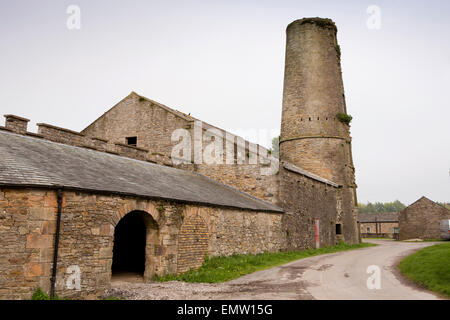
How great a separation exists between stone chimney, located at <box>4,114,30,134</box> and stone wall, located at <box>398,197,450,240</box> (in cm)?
4231

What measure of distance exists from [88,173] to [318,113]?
2100cm

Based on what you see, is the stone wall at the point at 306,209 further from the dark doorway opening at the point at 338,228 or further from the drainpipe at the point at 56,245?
the drainpipe at the point at 56,245

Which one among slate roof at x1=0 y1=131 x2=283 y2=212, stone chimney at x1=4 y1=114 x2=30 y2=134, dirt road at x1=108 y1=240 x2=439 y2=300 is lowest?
dirt road at x1=108 y1=240 x2=439 y2=300

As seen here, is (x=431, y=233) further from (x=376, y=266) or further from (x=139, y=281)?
(x=139, y=281)

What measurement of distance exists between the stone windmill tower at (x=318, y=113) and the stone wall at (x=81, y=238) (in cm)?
1671

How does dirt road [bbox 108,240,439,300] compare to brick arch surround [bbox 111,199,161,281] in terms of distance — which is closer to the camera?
dirt road [bbox 108,240,439,300]

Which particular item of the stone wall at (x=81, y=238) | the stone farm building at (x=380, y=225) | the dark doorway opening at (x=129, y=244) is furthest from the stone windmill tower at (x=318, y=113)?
the stone farm building at (x=380, y=225)

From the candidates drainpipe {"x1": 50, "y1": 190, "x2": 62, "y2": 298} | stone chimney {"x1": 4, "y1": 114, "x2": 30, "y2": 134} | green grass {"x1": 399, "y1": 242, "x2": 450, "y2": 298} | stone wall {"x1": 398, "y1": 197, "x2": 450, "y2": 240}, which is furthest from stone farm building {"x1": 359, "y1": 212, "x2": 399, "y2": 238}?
drainpipe {"x1": 50, "y1": 190, "x2": 62, "y2": 298}

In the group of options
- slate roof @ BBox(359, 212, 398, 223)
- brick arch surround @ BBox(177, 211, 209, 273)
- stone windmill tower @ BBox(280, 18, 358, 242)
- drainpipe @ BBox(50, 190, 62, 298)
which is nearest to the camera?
drainpipe @ BBox(50, 190, 62, 298)

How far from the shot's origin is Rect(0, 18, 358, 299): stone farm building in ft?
27.0

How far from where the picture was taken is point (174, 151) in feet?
67.9

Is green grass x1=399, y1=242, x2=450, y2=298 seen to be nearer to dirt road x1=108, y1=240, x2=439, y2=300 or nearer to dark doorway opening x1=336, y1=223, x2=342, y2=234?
dirt road x1=108, y1=240, x2=439, y2=300

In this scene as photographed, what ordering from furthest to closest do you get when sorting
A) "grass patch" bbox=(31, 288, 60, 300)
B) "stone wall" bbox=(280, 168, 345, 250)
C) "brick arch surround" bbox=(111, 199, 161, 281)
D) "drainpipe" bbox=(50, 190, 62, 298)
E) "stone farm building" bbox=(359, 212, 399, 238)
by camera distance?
1. "stone farm building" bbox=(359, 212, 399, 238)
2. "stone wall" bbox=(280, 168, 345, 250)
3. "brick arch surround" bbox=(111, 199, 161, 281)
4. "drainpipe" bbox=(50, 190, 62, 298)
5. "grass patch" bbox=(31, 288, 60, 300)

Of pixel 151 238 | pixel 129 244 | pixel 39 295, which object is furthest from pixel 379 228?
pixel 39 295
